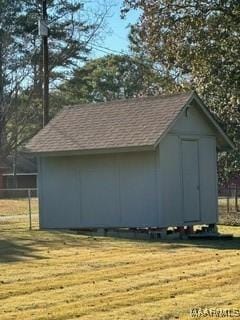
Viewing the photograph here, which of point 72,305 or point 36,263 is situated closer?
point 72,305

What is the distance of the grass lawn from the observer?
9148mm

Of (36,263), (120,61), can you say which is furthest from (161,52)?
(120,61)

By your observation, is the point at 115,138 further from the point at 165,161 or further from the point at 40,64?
the point at 40,64

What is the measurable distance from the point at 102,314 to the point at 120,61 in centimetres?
6756

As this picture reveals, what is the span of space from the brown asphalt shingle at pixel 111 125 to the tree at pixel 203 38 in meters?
4.78

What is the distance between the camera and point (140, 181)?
21.1 m

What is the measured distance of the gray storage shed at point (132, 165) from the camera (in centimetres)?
2092

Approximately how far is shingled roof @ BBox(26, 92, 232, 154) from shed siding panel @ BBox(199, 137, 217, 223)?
1.88 meters

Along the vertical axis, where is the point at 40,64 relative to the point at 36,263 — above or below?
above

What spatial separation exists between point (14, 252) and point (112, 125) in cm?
696

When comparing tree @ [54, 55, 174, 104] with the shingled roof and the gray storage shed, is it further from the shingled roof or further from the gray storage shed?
the gray storage shed

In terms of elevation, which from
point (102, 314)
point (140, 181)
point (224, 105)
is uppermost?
point (224, 105)

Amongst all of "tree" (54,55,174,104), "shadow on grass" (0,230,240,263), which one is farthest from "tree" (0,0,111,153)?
"shadow on grass" (0,230,240,263)

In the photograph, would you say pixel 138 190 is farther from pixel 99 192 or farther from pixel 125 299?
pixel 125 299
